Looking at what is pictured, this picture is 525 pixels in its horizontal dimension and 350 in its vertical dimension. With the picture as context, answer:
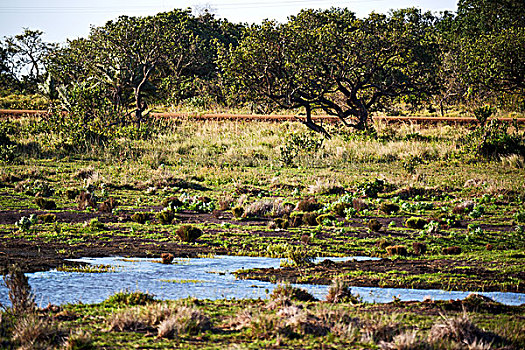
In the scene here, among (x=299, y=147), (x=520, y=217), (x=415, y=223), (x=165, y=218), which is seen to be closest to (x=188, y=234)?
(x=165, y=218)

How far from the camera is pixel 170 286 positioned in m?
7.10

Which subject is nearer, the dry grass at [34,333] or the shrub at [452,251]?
the dry grass at [34,333]

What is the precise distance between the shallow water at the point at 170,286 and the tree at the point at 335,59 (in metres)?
16.7

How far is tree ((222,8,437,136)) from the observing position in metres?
24.1

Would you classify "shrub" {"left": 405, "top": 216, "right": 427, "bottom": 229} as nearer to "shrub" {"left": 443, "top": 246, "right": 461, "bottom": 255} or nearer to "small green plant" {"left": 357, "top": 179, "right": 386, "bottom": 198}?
"shrub" {"left": 443, "top": 246, "right": 461, "bottom": 255}

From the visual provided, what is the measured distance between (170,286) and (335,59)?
18.9 m

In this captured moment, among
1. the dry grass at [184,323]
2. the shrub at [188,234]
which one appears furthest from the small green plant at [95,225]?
the dry grass at [184,323]

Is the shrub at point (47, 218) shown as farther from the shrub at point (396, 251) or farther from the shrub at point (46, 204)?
the shrub at point (396, 251)

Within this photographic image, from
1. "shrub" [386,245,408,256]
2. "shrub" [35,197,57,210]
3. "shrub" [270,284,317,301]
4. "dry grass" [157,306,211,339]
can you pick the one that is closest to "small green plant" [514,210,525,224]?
"shrub" [386,245,408,256]

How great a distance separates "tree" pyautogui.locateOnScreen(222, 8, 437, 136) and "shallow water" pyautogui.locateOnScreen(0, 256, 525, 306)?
16.7 metres

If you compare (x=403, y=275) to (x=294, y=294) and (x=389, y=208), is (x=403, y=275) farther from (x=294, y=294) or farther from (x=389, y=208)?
(x=389, y=208)

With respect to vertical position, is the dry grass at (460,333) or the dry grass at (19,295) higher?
the dry grass at (19,295)

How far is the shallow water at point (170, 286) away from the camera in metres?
6.54

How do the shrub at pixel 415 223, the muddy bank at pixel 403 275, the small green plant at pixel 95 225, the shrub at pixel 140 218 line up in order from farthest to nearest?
the shrub at pixel 140 218 < the shrub at pixel 415 223 < the small green plant at pixel 95 225 < the muddy bank at pixel 403 275
